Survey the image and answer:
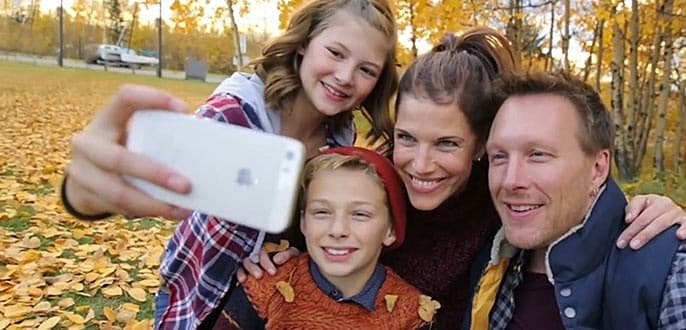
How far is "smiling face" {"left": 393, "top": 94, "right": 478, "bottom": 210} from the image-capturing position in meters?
2.29

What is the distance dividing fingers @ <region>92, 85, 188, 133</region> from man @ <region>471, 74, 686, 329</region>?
113 cm

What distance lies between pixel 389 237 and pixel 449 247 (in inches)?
9.3

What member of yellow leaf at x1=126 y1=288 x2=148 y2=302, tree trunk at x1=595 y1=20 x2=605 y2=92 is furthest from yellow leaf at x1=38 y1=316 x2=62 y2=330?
tree trunk at x1=595 y1=20 x2=605 y2=92

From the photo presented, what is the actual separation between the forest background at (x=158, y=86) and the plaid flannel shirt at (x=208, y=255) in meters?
0.75

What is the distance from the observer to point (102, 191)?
4.26 ft

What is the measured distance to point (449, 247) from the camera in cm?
245

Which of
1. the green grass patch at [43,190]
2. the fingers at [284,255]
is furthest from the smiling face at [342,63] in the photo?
the green grass patch at [43,190]

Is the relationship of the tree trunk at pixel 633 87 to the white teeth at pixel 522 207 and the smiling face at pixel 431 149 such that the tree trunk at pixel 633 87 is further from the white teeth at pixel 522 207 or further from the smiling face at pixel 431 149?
the white teeth at pixel 522 207

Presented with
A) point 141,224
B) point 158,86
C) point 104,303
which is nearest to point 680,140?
point 158,86

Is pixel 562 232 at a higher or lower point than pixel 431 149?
lower

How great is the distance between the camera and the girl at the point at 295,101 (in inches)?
92.6

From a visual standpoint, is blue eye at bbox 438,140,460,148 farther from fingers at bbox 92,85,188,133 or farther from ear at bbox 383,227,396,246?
fingers at bbox 92,85,188,133

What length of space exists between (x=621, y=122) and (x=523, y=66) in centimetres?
840

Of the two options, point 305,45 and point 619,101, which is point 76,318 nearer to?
point 305,45
